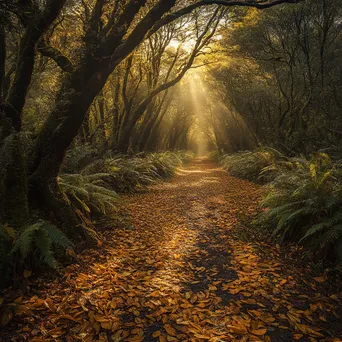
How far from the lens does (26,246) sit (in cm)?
290

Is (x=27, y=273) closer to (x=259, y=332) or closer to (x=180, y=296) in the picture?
(x=180, y=296)

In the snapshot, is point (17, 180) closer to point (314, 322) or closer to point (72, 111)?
point (72, 111)

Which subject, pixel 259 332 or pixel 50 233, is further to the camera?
pixel 50 233

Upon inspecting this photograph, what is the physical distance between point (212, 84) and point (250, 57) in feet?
26.3

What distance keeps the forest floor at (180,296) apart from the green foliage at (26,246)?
30 centimetres

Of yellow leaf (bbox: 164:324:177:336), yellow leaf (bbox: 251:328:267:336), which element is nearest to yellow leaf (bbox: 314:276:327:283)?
yellow leaf (bbox: 251:328:267:336)

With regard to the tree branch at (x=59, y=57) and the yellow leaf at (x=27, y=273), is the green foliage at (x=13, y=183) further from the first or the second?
the tree branch at (x=59, y=57)

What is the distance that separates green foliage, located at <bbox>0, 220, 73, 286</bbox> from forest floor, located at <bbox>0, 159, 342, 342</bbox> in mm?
302

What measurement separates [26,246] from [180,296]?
1880mm

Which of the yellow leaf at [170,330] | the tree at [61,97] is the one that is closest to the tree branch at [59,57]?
the tree at [61,97]

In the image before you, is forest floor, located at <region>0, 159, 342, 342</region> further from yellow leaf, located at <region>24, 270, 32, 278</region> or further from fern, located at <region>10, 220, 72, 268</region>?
fern, located at <region>10, 220, 72, 268</region>

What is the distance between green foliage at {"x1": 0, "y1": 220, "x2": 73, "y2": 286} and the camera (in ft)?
9.63

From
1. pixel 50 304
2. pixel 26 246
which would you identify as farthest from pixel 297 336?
pixel 26 246

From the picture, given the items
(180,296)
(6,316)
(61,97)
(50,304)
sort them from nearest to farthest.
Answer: (6,316), (50,304), (180,296), (61,97)
